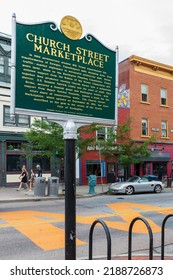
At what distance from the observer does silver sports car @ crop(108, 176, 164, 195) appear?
20.6 metres

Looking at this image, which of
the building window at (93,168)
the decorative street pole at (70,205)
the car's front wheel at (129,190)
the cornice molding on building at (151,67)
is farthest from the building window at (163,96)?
the decorative street pole at (70,205)

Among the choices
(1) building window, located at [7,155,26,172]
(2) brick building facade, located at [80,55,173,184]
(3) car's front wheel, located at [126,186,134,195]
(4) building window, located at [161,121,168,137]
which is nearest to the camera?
(3) car's front wheel, located at [126,186,134,195]

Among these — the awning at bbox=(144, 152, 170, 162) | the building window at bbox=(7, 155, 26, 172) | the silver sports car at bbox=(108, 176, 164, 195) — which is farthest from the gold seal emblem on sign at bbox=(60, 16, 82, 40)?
the awning at bbox=(144, 152, 170, 162)

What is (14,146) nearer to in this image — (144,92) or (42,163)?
(42,163)

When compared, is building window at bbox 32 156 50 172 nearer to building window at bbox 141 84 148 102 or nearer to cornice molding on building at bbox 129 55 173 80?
building window at bbox 141 84 148 102

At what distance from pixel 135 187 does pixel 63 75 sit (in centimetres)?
1776

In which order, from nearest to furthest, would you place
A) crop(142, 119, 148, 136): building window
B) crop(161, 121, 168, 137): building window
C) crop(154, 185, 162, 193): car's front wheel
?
crop(154, 185, 162, 193): car's front wheel
crop(142, 119, 148, 136): building window
crop(161, 121, 168, 137): building window

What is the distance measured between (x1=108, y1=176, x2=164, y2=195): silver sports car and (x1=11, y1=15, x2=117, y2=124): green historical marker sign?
1646 centimetres

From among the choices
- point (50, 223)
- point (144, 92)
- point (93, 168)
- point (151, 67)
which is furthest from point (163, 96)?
point (50, 223)

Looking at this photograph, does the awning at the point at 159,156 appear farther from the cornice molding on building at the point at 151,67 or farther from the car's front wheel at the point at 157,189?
the car's front wheel at the point at 157,189

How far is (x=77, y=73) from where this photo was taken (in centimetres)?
425

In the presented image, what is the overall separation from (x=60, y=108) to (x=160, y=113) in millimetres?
30253

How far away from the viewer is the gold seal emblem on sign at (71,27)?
13.3 ft

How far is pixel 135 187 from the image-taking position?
828 inches
